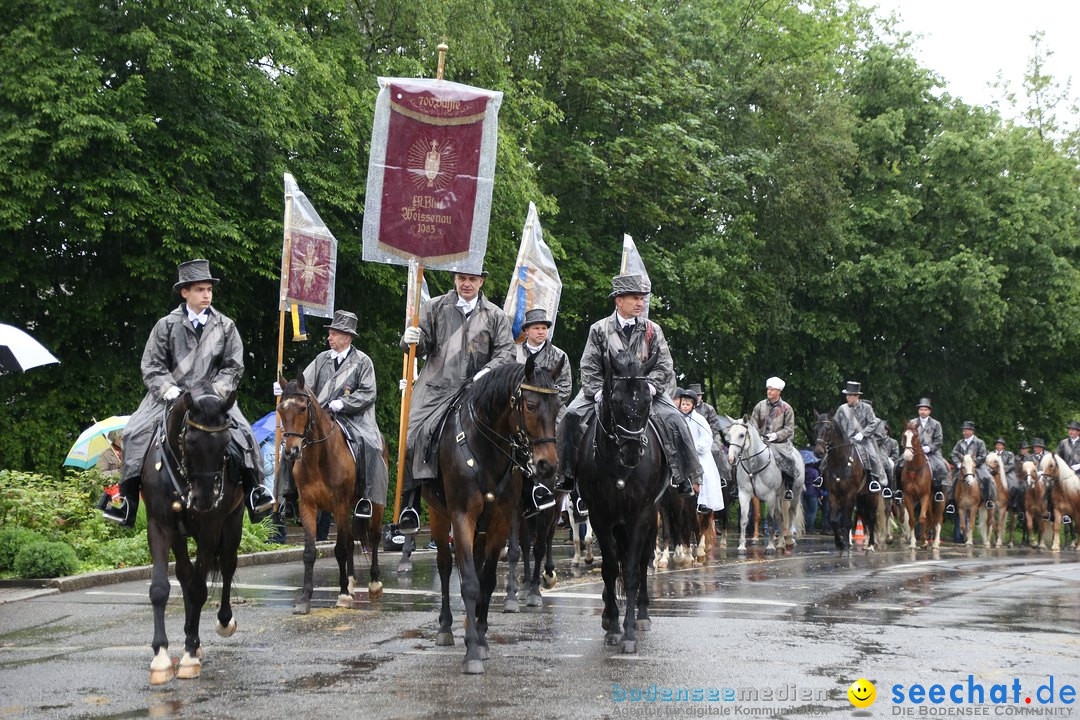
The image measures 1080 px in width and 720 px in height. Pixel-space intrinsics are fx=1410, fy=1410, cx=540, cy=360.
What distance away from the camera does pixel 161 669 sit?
9016 millimetres

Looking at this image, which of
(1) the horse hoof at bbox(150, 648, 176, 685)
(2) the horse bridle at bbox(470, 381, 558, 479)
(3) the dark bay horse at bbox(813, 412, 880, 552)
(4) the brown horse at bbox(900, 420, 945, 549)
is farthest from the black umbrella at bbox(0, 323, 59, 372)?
(4) the brown horse at bbox(900, 420, 945, 549)

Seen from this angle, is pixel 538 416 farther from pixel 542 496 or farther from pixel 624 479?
pixel 624 479

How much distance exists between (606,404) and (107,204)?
1595 centimetres

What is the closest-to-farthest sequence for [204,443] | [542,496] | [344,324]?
[204,443]
[542,496]
[344,324]

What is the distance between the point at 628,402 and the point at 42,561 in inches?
315

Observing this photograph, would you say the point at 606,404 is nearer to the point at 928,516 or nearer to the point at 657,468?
the point at 657,468

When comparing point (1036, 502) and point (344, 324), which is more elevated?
point (344, 324)

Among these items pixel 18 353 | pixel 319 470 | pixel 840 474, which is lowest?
pixel 319 470

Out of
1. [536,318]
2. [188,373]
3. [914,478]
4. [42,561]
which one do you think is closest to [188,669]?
[188,373]

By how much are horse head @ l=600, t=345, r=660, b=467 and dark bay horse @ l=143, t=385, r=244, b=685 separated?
294 centimetres

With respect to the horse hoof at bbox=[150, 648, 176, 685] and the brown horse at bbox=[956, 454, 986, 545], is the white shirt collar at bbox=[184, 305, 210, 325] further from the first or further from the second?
the brown horse at bbox=[956, 454, 986, 545]

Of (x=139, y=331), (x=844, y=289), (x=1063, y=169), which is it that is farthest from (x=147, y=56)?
(x=1063, y=169)

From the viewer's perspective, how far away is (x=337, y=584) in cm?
1622

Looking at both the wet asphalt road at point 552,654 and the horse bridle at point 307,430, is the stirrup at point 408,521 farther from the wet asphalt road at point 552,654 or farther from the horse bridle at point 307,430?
the horse bridle at point 307,430
